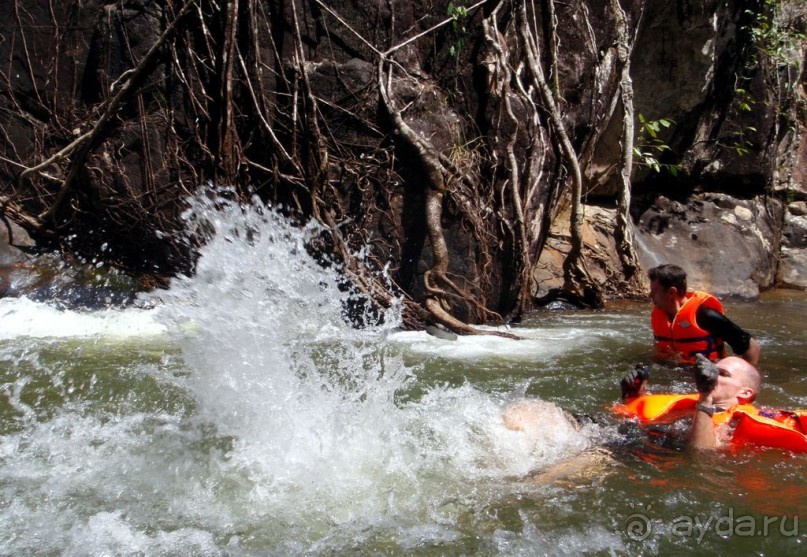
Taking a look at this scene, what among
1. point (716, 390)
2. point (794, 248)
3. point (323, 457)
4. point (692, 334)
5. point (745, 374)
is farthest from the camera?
point (794, 248)

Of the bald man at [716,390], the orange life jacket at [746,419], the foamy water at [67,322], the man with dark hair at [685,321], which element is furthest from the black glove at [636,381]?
the foamy water at [67,322]

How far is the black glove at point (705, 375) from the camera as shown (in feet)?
9.70

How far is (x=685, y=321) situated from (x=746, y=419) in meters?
1.23

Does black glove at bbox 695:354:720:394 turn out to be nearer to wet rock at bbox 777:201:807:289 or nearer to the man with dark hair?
the man with dark hair

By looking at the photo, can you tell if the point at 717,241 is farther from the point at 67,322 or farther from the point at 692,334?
the point at 67,322

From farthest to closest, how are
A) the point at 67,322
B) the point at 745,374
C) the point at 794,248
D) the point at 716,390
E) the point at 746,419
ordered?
the point at 794,248 → the point at 67,322 → the point at 745,374 → the point at 716,390 → the point at 746,419

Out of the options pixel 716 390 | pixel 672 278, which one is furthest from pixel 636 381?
pixel 672 278

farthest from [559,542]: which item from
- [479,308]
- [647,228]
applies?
[647,228]

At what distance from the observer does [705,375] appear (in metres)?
2.96

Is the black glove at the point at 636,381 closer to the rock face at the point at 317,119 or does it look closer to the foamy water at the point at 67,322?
the rock face at the point at 317,119

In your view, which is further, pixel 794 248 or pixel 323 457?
pixel 794 248

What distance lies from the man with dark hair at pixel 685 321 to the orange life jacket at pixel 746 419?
0.75 metres

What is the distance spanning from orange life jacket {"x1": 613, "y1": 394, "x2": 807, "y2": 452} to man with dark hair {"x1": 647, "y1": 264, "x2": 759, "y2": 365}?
75cm

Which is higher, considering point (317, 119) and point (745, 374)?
point (317, 119)
